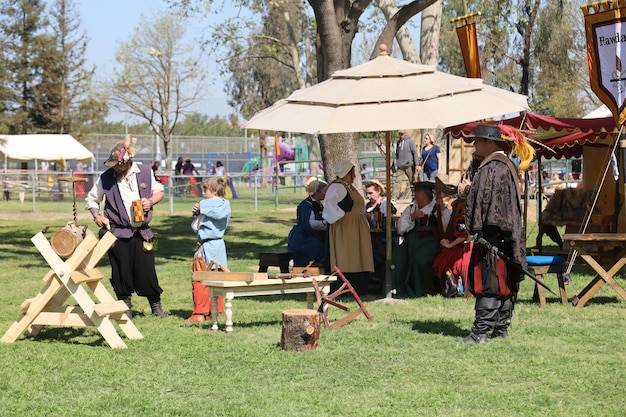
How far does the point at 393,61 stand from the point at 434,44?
11116 millimetres

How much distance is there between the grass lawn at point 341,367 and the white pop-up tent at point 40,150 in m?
30.2

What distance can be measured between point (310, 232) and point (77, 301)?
397 centimetres

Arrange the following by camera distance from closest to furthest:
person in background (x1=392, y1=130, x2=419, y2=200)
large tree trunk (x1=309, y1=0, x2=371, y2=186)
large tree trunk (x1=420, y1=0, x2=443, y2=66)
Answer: large tree trunk (x1=309, y1=0, x2=371, y2=186) < person in background (x1=392, y1=130, x2=419, y2=200) < large tree trunk (x1=420, y1=0, x2=443, y2=66)

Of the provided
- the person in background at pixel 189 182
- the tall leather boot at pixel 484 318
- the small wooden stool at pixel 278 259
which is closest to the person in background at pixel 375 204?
the small wooden stool at pixel 278 259

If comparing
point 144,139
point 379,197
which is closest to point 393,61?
point 379,197

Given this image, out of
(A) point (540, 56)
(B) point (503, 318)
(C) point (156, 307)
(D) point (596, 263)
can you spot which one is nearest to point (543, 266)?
(D) point (596, 263)

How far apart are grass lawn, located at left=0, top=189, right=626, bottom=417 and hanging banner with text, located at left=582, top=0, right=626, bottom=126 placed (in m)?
2.25

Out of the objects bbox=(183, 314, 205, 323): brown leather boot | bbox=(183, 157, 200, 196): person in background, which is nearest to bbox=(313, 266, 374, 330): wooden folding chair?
bbox=(183, 314, 205, 323): brown leather boot

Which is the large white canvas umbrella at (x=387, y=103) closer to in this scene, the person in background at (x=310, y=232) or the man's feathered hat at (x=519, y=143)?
the man's feathered hat at (x=519, y=143)

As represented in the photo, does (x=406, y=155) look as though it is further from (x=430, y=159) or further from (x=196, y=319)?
(x=196, y=319)

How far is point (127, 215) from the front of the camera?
31.6 ft

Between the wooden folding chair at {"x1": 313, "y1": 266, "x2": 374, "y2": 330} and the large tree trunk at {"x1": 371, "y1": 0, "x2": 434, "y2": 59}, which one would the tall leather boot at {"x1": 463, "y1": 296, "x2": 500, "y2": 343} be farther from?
the large tree trunk at {"x1": 371, "y1": 0, "x2": 434, "y2": 59}

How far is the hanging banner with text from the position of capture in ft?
36.2

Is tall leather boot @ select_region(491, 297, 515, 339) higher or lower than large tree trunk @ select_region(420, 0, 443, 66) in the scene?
lower
